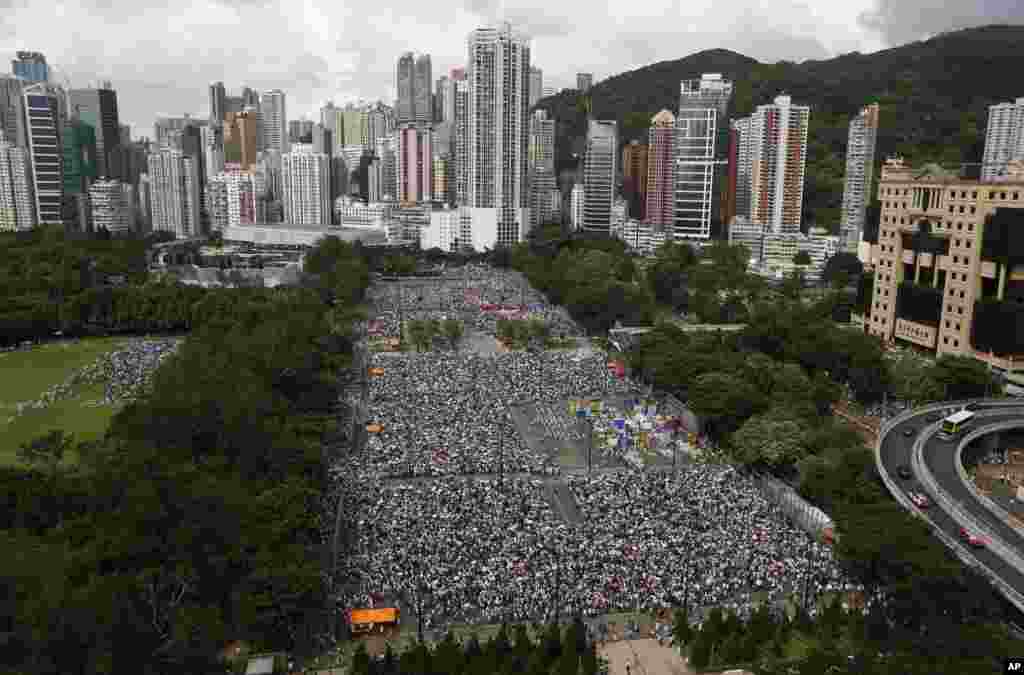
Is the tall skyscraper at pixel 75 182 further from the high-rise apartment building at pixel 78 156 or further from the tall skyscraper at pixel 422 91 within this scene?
the tall skyscraper at pixel 422 91

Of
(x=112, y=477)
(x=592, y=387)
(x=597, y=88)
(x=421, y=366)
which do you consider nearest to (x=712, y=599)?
(x=112, y=477)

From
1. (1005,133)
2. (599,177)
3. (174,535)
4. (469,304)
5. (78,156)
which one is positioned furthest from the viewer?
(78,156)

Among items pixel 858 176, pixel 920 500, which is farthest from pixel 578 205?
pixel 920 500

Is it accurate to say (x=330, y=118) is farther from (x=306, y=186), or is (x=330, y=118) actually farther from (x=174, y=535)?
(x=174, y=535)

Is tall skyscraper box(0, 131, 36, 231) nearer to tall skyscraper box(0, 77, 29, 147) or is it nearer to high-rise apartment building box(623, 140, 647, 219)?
tall skyscraper box(0, 77, 29, 147)

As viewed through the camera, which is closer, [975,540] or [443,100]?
[975,540]

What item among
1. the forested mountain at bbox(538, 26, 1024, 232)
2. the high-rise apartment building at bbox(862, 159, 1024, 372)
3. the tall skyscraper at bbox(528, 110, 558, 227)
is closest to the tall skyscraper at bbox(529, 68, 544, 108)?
the forested mountain at bbox(538, 26, 1024, 232)

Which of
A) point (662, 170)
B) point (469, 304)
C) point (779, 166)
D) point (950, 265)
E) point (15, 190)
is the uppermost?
point (662, 170)
